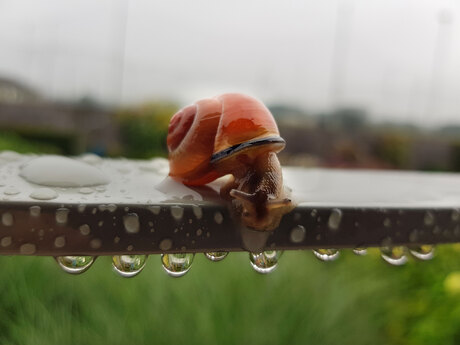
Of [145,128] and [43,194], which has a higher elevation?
[43,194]

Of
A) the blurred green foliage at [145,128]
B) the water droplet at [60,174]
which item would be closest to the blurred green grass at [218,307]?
the water droplet at [60,174]

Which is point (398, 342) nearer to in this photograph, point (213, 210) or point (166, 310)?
point (166, 310)

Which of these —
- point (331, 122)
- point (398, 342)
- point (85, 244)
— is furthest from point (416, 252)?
point (331, 122)

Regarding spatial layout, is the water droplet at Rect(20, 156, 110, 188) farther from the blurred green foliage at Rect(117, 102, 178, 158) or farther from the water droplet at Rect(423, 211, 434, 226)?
the blurred green foliage at Rect(117, 102, 178, 158)

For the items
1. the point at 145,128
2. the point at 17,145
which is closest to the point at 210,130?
the point at 17,145

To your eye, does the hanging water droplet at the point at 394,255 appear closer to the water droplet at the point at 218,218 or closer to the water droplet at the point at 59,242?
the water droplet at the point at 218,218

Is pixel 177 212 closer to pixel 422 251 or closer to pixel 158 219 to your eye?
pixel 158 219

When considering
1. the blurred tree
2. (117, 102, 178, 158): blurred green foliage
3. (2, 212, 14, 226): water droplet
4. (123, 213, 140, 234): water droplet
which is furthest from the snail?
the blurred tree
